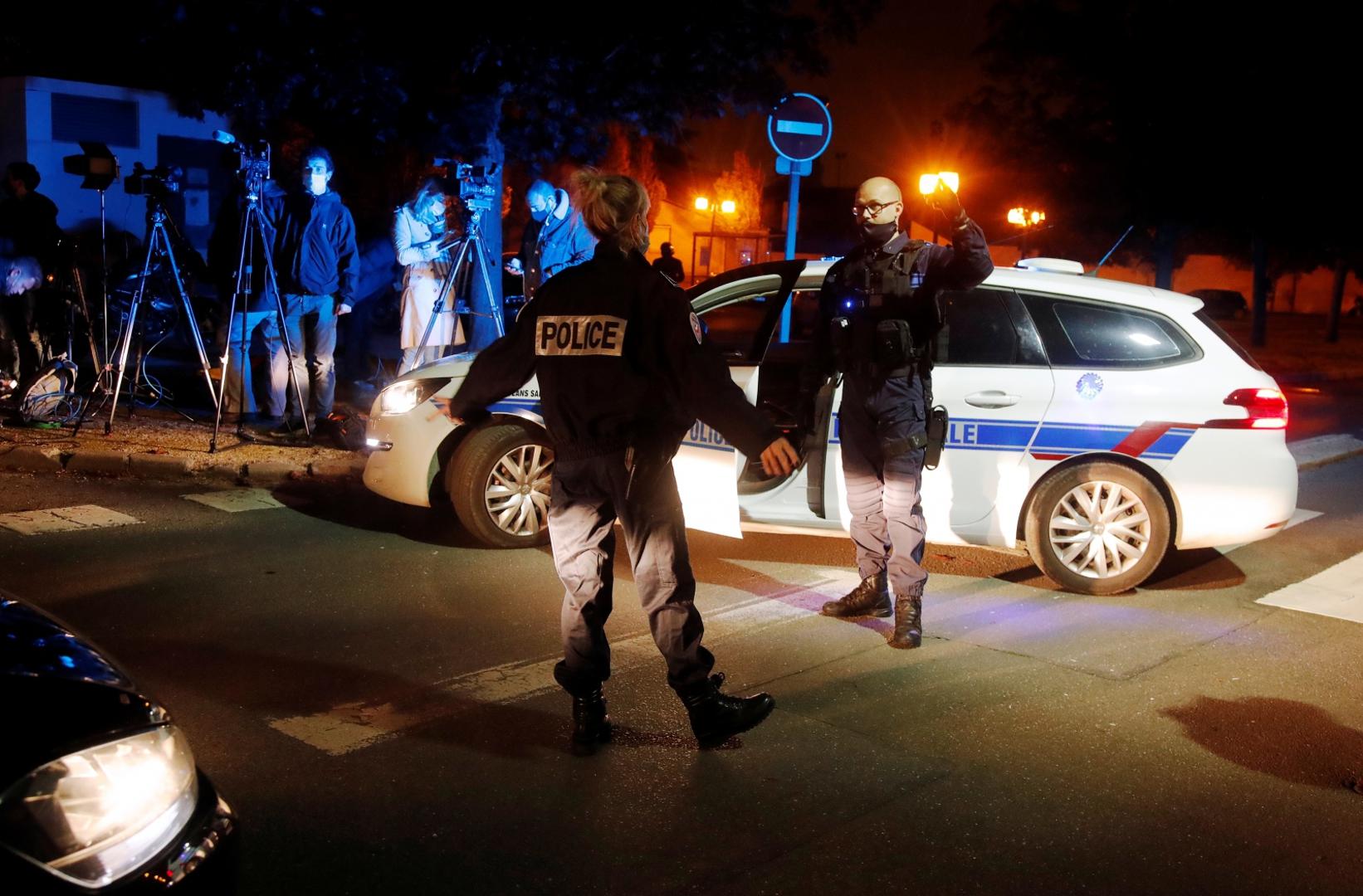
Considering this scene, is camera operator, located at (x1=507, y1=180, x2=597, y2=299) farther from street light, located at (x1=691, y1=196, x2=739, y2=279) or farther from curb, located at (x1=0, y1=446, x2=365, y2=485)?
street light, located at (x1=691, y1=196, x2=739, y2=279)

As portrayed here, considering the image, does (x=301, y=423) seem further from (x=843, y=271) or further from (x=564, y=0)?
(x=843, y=271)

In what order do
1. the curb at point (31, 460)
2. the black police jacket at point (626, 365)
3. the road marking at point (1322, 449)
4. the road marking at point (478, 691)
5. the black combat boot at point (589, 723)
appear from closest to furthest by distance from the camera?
the black police jacket at point (626, 365), the black combat boot at point (589, 723), the road marking at point (478, 691), the curb at point (31, 460), the road marking at point (1322, 449)

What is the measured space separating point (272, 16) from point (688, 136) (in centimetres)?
443

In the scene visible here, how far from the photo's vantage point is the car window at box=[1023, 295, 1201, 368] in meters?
6.27

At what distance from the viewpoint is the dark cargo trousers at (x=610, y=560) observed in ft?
13.4

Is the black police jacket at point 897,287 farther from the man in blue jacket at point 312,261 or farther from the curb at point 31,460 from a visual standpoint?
the curb at point 31,460

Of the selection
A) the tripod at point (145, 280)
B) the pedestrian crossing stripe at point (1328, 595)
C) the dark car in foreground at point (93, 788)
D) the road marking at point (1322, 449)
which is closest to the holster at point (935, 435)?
the pedestrian crossing stripe at point (1328, 595)

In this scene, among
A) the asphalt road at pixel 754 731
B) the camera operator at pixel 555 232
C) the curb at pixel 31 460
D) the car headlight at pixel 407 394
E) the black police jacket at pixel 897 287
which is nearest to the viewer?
the asphalt road at pixel 754 731

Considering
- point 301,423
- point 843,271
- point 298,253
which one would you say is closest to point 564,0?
point 298,253

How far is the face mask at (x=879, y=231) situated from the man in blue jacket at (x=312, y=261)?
5268 mm

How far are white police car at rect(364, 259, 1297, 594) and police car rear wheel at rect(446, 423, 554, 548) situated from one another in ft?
3.34

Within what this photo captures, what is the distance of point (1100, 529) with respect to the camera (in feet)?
20.6

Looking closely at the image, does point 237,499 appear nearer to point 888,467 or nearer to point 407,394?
point 407,394

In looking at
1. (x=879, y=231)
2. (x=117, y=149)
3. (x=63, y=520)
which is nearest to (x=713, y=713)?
(x=879, y=231)
